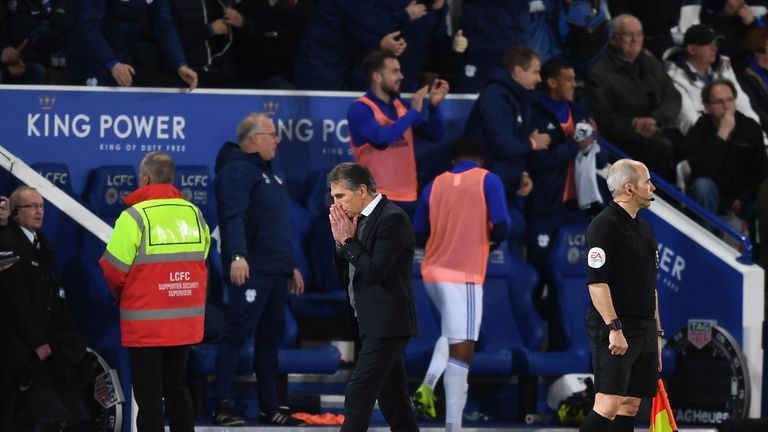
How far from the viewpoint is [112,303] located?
9.95 meters

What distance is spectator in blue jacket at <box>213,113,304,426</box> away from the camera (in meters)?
10.0

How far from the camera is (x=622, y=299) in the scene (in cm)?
820

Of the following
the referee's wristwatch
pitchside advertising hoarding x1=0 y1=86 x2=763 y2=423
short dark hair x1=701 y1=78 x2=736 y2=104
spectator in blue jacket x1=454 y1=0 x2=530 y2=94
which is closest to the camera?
the referee's wristwatch

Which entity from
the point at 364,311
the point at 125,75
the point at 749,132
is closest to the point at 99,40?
the point at 125,75

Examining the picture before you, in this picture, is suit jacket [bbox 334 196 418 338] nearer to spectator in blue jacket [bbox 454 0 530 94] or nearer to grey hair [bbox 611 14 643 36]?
A: spectator in blue jacket [bbox 454 0 530 94]

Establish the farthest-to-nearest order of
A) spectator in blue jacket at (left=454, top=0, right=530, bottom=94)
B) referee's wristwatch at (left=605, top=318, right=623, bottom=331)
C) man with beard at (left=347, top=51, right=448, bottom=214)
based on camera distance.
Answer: spectator in blue jacket at (left=454, top=0, right=530, bottom=94), man with beard at (left=347, top=51, right=448, bottom=214), referee's wristwatch at (left=605, top=318, right=623, bottom=331)

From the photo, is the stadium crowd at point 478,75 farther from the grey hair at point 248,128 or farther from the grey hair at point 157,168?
the grey hair at point 157,168

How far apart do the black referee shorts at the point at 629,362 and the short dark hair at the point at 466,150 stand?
2312mm

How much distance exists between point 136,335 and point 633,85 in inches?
210

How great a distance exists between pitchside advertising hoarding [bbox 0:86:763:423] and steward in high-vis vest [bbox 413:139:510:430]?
150 cm

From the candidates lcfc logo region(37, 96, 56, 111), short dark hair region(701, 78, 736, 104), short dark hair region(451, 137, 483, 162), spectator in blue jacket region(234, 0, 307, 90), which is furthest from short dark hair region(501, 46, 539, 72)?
lcfc logo region(37, 96, 56, 111)

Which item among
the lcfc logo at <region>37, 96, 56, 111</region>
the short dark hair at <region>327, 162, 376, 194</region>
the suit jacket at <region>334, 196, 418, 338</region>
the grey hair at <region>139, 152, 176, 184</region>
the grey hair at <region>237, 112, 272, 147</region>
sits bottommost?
the suit jacket at <region>334, 196, 418, 338</region>

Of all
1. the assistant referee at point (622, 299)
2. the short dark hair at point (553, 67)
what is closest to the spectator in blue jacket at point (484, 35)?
the short dark hair at point (553, 67)

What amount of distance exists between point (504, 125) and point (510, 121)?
79 mm
